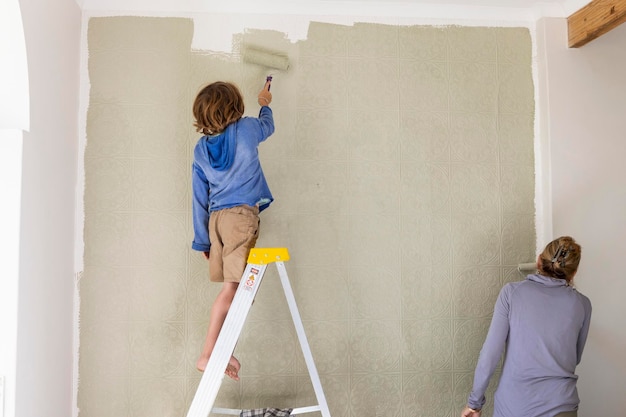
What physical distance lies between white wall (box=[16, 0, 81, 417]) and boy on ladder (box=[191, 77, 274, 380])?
22.9 inches

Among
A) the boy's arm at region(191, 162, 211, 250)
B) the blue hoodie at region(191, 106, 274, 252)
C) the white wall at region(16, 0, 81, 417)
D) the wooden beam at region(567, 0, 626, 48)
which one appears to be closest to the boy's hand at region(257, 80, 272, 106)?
the blue hoodie at region(191, 106, 274, 252)

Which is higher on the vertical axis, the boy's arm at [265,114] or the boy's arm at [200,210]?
the boy's arm at [265,114]

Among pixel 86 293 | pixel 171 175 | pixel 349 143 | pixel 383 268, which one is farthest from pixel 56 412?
pixel 349 143

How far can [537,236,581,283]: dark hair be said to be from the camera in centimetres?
211

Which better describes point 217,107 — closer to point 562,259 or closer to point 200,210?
point 200,210

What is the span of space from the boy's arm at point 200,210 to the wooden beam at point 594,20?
73.1 inches

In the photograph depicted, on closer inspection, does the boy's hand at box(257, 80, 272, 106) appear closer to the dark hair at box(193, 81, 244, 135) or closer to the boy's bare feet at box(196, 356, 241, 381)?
the dark hair at box(193, 81, 244, 135)

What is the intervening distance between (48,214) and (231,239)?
728mm

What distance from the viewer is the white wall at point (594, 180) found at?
8.62 feet

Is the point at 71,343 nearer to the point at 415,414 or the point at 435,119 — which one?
the point at 415,414

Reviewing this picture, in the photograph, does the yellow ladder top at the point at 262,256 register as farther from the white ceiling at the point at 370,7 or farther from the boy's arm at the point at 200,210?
the white ceiling at the point at 370,7

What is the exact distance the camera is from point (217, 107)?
7.02 feet

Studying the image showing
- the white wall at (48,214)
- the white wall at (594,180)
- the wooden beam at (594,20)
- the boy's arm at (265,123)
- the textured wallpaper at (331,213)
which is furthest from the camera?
the white wall at (594,180)

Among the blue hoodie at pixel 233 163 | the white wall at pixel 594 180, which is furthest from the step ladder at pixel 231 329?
the white wall at pixel 594 180
